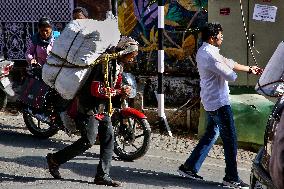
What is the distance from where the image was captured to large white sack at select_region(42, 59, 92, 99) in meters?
6.14

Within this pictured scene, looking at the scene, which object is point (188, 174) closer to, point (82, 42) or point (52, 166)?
point (52, 166)

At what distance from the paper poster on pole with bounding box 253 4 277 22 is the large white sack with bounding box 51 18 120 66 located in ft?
15.4

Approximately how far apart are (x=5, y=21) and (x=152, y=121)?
4.09 m

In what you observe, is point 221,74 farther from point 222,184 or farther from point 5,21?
point 5,21

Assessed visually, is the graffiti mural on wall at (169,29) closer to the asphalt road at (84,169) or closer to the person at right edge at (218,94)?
the asphalt road at (84,169)

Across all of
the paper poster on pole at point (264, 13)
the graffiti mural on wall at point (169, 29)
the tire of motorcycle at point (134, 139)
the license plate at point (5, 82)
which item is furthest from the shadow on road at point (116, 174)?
the paper poster on pole at point (264, 13)

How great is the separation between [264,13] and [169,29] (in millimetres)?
1840

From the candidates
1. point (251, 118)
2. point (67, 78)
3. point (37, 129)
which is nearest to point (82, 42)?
point (67, 78)

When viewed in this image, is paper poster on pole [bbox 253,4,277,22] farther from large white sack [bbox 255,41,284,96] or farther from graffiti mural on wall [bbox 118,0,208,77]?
large white sack [bbox 255,41,284,96]

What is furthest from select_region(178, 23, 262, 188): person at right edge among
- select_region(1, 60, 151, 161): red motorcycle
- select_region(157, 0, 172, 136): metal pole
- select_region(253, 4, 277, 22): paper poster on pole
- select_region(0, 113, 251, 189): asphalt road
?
select_region(253, 4, 277, 22): paper poster on pole

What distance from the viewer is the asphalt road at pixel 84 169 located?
21.9ft

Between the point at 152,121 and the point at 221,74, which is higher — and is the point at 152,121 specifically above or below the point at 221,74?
below

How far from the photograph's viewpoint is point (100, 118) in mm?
6406

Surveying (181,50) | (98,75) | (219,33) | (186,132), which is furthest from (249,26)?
(98,75)
